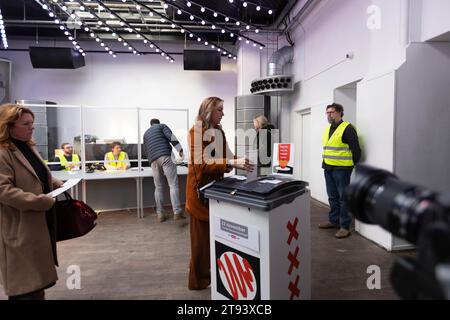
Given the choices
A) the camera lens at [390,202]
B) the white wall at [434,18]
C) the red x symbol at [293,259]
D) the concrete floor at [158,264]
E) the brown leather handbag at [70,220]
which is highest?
the white wall at [434,18]

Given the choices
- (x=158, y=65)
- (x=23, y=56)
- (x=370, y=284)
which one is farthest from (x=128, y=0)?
(x=370, y=284)

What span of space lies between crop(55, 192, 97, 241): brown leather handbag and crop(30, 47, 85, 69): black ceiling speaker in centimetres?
524

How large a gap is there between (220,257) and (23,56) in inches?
305

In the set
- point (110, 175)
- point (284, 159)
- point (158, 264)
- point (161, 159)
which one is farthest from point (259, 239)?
point (110, 175)

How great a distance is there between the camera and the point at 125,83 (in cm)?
711

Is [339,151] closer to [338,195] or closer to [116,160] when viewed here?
[338,195]

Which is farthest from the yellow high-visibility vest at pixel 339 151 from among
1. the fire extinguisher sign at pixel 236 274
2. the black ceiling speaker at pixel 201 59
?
the black ceiling speaker at pixel 201 59

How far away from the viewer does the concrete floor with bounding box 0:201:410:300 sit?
202 centimetres

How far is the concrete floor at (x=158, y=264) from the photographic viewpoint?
202 centimetres

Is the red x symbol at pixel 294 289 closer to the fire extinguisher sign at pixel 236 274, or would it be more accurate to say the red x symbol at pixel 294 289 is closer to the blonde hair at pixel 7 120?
the fire extinguisher sign at pixel 236 274

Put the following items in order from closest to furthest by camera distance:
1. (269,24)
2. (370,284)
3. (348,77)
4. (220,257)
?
(220,257)
(370,284)
(348,77)
(269,24)

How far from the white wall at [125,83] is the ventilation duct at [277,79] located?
1.71 m

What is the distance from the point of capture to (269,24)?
6.19m
